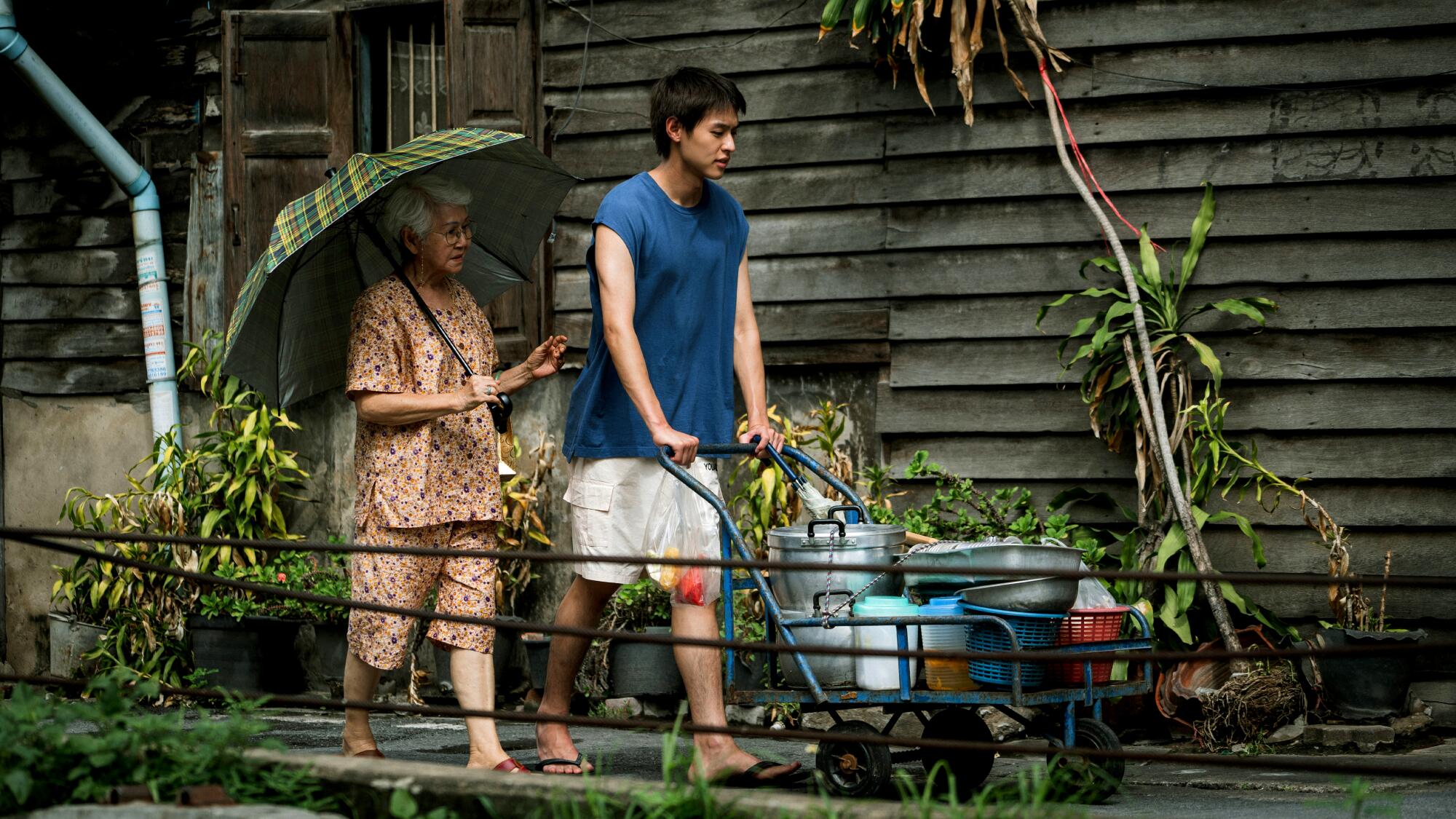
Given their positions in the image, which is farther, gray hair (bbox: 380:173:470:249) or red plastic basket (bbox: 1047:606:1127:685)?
gray hair (bbox: 380:173:470:249)

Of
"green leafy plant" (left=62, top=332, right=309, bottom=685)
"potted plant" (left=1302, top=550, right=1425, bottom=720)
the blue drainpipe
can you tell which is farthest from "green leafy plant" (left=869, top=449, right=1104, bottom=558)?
the blue drainpipe

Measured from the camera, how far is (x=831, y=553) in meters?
3.97

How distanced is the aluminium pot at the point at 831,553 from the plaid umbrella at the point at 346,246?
1.49 meters

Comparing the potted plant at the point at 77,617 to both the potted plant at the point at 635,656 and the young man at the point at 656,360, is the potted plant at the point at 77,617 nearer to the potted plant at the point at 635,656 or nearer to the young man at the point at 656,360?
the potted plant at the point at 635,656

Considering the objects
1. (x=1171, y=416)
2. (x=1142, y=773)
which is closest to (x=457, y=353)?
(x=1142, y=773)

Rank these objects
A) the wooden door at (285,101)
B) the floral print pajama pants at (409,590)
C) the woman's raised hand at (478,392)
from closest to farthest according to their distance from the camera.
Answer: the woman's raised hand at (478,392), the floral print pajama pants at (409,590), the wooden door at (285,101)

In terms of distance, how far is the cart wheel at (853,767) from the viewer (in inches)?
155

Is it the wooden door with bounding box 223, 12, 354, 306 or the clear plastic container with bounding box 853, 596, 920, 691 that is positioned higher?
the wooden door with bounding box 223, 12, 354, 306

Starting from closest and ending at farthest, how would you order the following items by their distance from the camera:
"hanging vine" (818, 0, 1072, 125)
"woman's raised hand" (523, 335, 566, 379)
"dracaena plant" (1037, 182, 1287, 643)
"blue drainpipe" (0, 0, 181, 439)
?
1. "woman's raised hand" (523, 335, 566, 379)
2. "dracaena plant" (1037, 182, 1287, 643)
3. "hanging vine" (818, 0, 1072, 125)
4. "blue drainpipe" (0, 0, 181, 439)

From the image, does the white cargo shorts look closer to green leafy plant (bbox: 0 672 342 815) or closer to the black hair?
the black hair

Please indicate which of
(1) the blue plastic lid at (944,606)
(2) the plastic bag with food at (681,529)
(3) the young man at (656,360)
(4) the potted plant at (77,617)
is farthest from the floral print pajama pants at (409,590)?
(4) the potted plant at (77,617)

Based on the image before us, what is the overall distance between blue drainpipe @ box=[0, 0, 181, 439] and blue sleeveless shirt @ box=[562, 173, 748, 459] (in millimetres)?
4223

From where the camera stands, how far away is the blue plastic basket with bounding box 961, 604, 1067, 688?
3883 millimetres

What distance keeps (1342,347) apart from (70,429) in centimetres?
681
